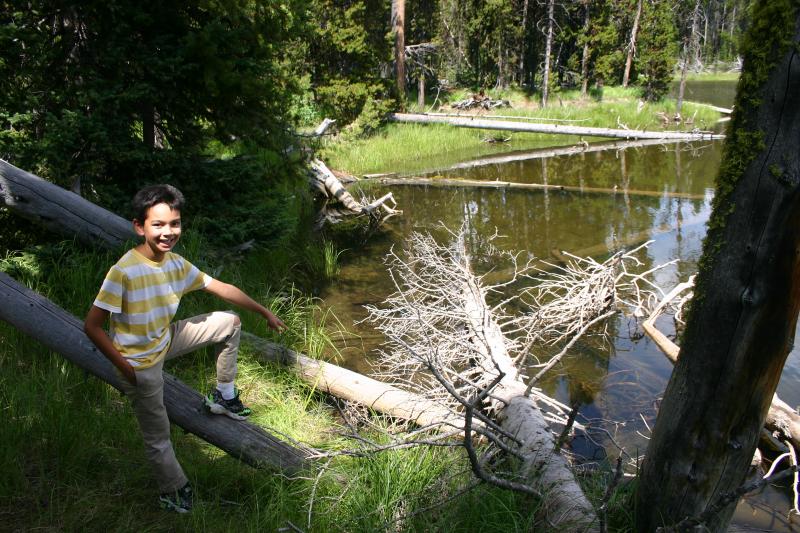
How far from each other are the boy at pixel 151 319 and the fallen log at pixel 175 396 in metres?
0.27

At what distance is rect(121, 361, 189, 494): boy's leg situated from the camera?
106 inches

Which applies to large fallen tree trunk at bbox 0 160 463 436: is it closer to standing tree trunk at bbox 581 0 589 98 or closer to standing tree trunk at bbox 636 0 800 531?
standing tree trunk at bbox 636 0 800 531

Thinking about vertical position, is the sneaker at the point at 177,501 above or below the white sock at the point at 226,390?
below

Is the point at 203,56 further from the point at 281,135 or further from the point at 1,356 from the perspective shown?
the point at 1,356

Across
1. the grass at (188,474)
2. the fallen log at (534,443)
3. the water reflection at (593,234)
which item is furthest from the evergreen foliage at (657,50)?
the grass at (188,474)

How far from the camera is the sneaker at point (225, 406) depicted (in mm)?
3080

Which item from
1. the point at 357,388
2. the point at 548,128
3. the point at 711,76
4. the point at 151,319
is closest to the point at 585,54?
the point at 548,128

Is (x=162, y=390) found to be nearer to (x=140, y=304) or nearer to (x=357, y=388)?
(x=140, y=304)

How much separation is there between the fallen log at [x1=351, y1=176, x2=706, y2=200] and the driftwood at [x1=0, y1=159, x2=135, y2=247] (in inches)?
381

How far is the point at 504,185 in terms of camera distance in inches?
522

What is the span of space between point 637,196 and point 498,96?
1917 centimetres

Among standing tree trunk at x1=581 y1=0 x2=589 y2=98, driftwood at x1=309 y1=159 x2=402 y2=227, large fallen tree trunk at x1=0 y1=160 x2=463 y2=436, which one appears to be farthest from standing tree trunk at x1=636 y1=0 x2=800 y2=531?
standing tree trunk at x1=581 y1=0 x2=589 y2=98

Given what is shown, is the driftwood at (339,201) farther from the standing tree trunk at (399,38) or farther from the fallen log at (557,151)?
the standing tree trunk at (399,38)

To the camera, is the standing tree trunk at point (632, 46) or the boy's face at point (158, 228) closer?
the boy's face at point (158, 228)
